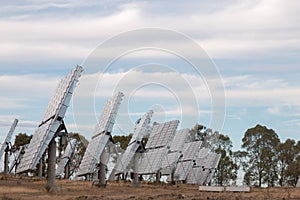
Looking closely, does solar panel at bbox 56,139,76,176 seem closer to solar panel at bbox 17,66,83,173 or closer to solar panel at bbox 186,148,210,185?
solar panel at bbox 186,148,210,185

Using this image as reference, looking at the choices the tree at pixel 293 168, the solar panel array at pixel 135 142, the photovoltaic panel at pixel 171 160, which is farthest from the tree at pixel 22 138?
the solar panel array at pixel 135 142

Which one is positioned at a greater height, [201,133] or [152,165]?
[201,133]

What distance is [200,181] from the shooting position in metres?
104

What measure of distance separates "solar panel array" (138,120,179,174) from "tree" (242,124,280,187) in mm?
44131

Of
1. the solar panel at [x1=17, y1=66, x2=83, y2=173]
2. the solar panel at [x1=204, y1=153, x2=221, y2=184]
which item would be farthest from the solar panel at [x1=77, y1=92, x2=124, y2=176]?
the solar panel at [x1=204, y1=153, x2=221, y2=184]

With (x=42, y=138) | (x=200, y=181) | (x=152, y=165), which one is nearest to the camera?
(x=42, y=138)

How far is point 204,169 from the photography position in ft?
348

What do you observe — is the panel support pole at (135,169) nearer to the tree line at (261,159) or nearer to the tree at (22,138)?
the tree line at (261,159)

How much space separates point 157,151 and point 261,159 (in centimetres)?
4771

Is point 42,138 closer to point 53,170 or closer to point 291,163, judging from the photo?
point 53,170

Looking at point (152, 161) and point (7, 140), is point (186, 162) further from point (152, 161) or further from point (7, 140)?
point (152, 161)

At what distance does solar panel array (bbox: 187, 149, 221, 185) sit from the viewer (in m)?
104

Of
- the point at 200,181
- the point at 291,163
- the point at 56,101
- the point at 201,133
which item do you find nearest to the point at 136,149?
the point at 56,101

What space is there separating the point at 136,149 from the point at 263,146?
56.4 m
